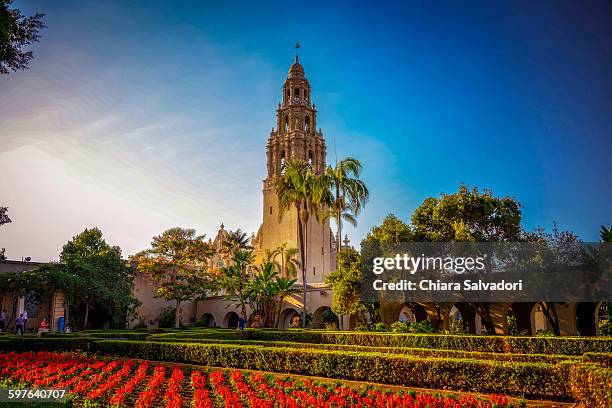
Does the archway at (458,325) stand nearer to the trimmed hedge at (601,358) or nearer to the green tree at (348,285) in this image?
the green tree at (348,285)

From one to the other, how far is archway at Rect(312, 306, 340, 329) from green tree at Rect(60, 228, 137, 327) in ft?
48.6

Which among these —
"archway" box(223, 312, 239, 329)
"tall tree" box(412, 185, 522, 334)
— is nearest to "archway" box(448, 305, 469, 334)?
"tall tree" box(412, 185, 522, 334)

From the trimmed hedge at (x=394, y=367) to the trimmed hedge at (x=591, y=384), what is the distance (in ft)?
3.33

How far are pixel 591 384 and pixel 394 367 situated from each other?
4.52 m

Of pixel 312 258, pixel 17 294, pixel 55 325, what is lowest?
pixel 55 325

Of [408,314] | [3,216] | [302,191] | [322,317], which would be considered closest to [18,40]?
[3,216]

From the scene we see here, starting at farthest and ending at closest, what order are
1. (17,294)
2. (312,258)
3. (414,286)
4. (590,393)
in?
(312,258), (17,294), (414,286), (590,393)

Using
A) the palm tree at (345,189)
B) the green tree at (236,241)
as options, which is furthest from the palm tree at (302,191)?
the green tree at (236,241)

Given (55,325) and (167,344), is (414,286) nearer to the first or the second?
(167,344)

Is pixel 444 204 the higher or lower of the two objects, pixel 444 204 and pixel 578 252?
the higher

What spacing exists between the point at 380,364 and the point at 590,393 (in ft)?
15.7

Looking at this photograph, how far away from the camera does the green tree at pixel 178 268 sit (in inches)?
1586

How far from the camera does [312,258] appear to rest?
5438 cm

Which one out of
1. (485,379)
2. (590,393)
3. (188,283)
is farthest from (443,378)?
(188,283)
